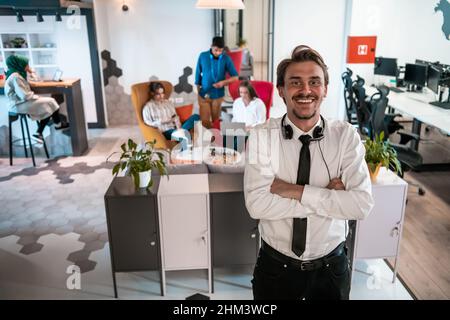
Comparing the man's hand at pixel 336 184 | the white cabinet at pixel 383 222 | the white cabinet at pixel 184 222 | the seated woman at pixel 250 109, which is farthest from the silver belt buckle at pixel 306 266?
the seated woman at pixel 250 109

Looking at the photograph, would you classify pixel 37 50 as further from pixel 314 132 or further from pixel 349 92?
pixel 314 132

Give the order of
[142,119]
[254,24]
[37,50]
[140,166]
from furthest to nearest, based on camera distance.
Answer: [254,24] → [37,50] → [142,119] → [140,166]

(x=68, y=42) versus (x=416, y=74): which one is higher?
(x=68, y=42)

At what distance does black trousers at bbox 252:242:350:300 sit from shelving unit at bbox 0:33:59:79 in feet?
19.9

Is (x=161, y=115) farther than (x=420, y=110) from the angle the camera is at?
No

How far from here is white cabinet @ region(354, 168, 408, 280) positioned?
2.72 metres

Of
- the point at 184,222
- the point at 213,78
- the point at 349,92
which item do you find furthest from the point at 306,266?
the point at 349,92

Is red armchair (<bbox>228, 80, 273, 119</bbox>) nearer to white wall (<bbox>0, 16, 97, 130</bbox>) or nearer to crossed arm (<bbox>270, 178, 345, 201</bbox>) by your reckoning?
white wall (<bbox>0, 16, 97, 130</bbox>)

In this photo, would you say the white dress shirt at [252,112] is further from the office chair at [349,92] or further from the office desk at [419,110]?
the office desk at [419,110]

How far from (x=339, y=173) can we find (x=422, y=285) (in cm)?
166

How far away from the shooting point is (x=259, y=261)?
184 cm

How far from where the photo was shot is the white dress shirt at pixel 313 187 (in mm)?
1733

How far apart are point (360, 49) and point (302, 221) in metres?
4.65

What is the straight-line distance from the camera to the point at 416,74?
612cm
